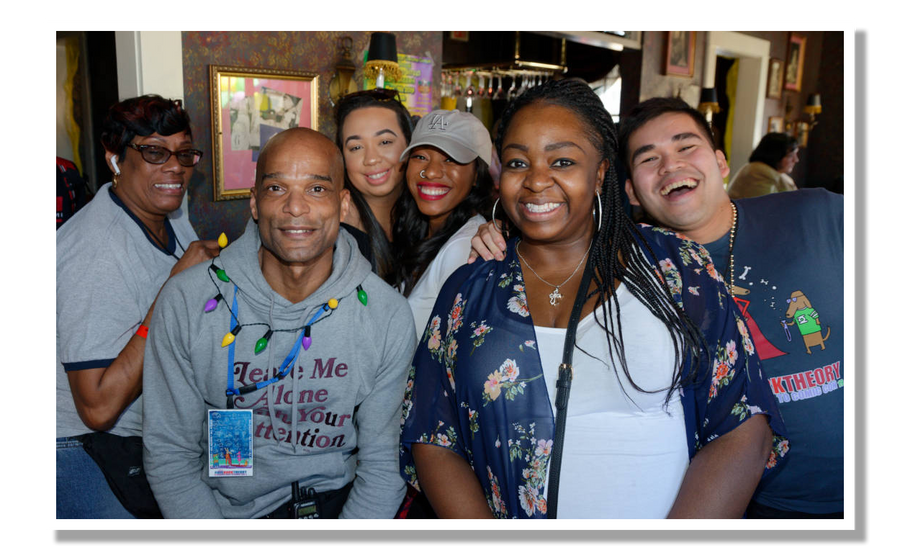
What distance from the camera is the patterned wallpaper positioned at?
10.9 feet

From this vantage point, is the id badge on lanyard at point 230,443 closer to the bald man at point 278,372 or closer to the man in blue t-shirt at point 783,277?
the bald man at point 278,372

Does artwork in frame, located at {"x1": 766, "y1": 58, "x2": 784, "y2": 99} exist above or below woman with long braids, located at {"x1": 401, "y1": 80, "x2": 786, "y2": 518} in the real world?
above

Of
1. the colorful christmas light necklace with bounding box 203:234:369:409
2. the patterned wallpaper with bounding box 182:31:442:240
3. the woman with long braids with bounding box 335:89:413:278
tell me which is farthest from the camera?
the patterned wallpaper with bounding box 182:31:442:240

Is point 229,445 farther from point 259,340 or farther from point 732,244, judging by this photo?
point 732,244

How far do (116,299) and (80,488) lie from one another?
1.99 feet

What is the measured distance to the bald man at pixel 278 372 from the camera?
1647mm

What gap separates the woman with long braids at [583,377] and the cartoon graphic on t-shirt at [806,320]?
0.91 ft

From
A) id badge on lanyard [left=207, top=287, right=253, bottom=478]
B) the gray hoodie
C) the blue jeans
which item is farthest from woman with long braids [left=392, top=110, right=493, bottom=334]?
the blue jeans

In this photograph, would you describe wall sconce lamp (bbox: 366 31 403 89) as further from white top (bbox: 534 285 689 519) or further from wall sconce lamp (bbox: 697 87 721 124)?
wall sconce lamp (bbox: 697 87 721 124)

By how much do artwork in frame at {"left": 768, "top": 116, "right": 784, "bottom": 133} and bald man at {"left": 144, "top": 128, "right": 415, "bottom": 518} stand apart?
9.09 metres

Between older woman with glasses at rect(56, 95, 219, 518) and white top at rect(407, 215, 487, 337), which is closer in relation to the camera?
older woman with glasses at rect(56, 95, 219, 518)

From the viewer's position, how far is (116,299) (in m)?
1.78

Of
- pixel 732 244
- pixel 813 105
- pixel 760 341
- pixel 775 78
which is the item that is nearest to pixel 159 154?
pixel 732 244

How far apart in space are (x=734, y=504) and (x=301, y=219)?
1.29 meters
